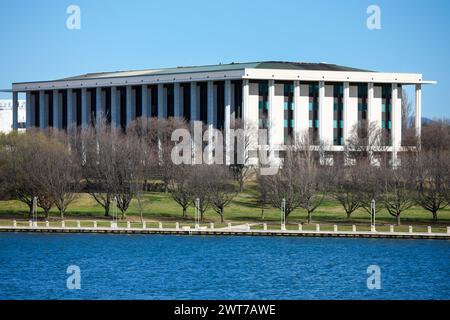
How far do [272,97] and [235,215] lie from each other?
35026 millimetres

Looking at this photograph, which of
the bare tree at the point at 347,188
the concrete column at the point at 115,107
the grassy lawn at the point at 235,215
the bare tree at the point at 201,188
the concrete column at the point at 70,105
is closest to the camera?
the grassy lawn at the point at 235,215

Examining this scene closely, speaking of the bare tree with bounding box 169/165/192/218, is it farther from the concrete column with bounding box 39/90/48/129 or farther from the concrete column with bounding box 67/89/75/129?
the concrete column with bounding box 39/90/48/129

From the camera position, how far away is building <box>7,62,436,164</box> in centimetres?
14388

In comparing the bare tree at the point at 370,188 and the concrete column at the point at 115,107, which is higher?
the concrete column at the point at 115,107

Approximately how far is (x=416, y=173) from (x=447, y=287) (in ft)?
128

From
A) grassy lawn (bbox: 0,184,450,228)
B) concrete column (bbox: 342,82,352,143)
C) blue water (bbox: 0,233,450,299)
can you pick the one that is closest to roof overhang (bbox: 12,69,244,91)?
concrete column (bbox: 342,82,352,143)

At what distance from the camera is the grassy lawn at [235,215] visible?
350 ft

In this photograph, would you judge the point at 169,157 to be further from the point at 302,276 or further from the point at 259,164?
the point at 302,276

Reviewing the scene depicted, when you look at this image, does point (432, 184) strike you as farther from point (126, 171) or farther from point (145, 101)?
point (145, 101)

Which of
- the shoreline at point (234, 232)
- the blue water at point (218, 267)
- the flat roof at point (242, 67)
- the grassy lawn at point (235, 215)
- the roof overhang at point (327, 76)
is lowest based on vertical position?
the blue water at point (218, 267)

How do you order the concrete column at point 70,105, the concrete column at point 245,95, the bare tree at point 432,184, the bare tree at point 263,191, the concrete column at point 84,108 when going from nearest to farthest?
the bare tree at point 432,184 < the bare tree at point 263,191 < the concrete column at point 245,95 < the concrete column at point 84,108 < the concrete column at point 70,105

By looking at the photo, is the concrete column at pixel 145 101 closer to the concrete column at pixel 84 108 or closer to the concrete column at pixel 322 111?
the concrete column at pixel 84 108

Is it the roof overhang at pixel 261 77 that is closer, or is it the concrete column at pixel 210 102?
the roof overhang at pixel 261 77

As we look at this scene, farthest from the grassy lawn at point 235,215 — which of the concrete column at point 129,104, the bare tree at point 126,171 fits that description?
the concrete column at point 129,104
